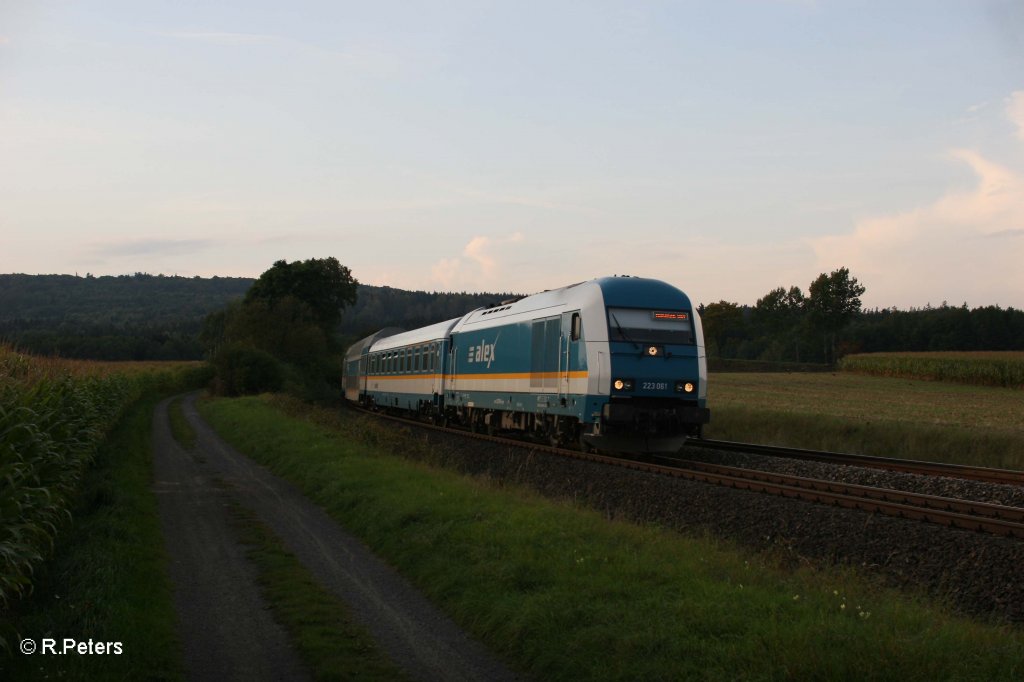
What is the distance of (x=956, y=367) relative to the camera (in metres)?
59.0

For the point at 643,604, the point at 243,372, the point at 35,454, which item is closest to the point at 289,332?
the point at 243,372

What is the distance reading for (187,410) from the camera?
Result: 158 feet

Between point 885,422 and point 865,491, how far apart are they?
13.9 m

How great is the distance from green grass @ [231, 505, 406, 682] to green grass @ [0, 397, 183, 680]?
3.14 feet

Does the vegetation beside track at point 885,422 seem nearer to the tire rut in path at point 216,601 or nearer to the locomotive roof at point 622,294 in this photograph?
the locomotive roof at point 622,294

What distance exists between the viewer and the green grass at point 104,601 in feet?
21.7

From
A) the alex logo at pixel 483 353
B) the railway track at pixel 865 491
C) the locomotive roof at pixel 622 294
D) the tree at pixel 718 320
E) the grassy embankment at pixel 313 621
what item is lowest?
the grassy embankment at pixel 313 621

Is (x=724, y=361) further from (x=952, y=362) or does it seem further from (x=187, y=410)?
(x=187, y=410)

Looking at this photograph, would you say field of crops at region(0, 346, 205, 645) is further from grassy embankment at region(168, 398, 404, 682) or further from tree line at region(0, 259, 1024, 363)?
tree line at region(0, 259, 1024, 363)

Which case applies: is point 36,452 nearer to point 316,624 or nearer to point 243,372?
point 316,624

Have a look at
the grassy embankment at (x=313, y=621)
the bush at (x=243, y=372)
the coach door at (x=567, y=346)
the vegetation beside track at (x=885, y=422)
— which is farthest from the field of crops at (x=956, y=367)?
the grassy embankment at (x=313, y=621)

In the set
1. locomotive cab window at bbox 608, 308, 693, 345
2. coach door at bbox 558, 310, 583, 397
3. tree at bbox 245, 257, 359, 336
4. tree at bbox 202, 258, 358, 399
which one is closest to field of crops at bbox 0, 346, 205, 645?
coach door at bbox 558, 310, 583, 397

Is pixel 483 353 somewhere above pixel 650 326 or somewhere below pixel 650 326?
below

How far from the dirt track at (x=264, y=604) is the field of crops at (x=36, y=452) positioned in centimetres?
143
